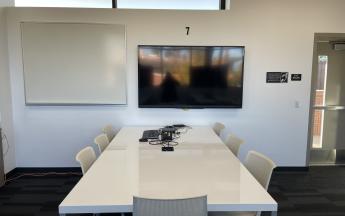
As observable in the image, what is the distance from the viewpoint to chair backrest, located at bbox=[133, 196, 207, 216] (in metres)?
1.54

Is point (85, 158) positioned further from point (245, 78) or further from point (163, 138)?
point (245, 78)

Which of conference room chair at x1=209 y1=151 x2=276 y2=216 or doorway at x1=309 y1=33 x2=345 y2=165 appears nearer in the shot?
conference room chair at x1=209 y1=151 x2=276 y2=216

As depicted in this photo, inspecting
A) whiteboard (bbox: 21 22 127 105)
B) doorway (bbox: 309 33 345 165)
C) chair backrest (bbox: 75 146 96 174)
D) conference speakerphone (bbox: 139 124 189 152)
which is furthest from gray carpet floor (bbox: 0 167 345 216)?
conference speakerphone (bbox: 139 124 189 152)

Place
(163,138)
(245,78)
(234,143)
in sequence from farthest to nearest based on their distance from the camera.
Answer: (245,78)
(163,138)
(234,143)

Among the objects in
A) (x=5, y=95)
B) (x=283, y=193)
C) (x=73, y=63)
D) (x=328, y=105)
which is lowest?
(x=283, y=193)

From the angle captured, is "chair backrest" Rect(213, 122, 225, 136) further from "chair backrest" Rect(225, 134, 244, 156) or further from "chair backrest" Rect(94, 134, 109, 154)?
"chair backrest" Rect(94, 134, 109, 154)

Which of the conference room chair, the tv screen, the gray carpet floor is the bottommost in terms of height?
the gray carpet floor

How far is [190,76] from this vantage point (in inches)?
164

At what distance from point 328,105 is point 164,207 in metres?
4.15

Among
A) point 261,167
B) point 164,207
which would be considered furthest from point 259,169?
point 164,207

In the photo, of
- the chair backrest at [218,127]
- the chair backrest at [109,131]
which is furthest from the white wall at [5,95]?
the chair backrest at [218,127]

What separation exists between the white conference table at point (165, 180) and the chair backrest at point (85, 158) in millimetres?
94

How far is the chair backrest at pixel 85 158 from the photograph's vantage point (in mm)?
2280

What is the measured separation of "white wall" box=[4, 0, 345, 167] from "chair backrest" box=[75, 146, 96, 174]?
5.63 feet
